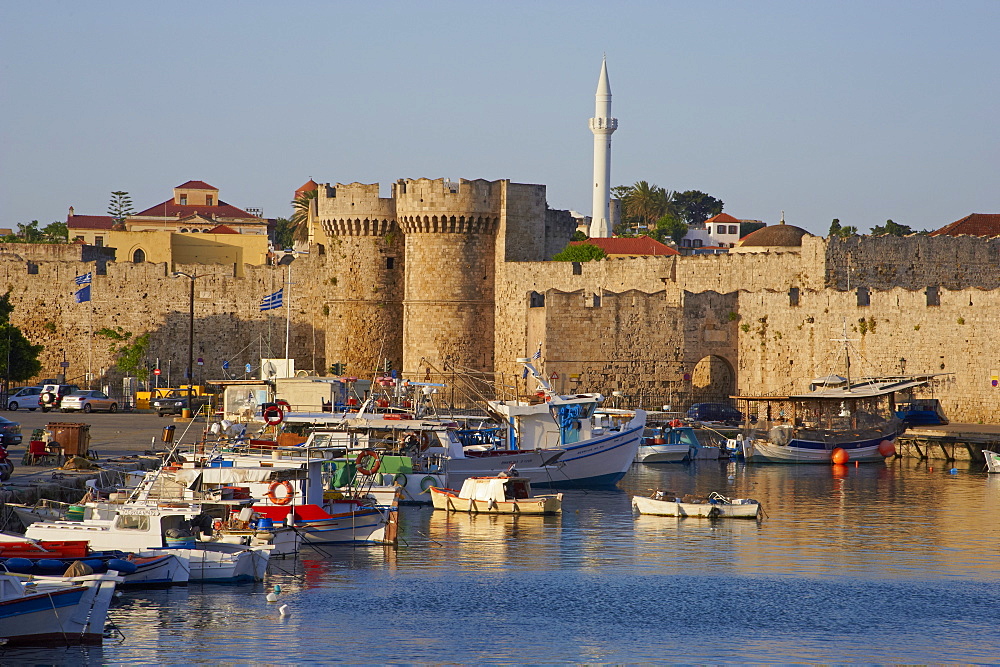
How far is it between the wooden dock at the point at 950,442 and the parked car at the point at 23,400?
25.0m

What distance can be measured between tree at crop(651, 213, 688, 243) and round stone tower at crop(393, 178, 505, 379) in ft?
185

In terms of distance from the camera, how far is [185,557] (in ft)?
65.8

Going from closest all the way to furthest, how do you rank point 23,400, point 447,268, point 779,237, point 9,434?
point 9,434, point 23,400, point 447,268, point 779,237

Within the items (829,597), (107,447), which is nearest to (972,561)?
(829,597)

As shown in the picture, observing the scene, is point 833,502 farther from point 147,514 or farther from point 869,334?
point 147,514

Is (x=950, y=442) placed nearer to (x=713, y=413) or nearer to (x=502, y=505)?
(x=713, y=413)

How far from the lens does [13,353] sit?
49938 mm

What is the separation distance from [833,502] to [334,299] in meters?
22.3

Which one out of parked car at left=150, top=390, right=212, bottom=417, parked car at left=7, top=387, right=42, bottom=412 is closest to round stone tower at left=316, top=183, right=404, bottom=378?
parked car at left=150, top=390, right=212, bottom=417

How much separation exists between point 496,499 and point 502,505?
19cm

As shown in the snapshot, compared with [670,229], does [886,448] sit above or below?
below

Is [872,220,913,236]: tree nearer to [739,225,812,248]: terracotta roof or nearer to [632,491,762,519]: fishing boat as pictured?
[739,225,812,248]: terracotta roof

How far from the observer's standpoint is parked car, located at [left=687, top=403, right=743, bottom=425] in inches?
1717

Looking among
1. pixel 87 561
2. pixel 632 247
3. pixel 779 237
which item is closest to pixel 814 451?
pixel 87 561
